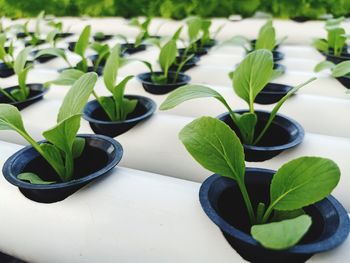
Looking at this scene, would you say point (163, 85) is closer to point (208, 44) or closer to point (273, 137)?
point (273, 137)

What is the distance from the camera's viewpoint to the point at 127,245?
0.40 metres

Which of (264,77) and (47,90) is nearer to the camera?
(264,77)

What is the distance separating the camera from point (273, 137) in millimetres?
580

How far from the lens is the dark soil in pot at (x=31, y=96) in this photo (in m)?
0.77

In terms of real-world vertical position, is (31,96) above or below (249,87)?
below

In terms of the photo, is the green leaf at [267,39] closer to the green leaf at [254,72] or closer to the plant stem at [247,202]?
the green leaf at [254,72]

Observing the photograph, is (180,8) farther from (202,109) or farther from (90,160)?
(90,160)

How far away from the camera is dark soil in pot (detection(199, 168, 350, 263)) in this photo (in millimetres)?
317

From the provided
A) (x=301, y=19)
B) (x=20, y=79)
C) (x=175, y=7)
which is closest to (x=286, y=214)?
(x=20, y=79)

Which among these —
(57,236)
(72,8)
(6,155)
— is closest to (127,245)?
(57,236)

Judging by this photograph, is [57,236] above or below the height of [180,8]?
below

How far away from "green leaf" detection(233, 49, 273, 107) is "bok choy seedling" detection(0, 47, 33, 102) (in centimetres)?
51

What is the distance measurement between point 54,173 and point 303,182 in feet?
1.20

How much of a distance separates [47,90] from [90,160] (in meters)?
0.42
